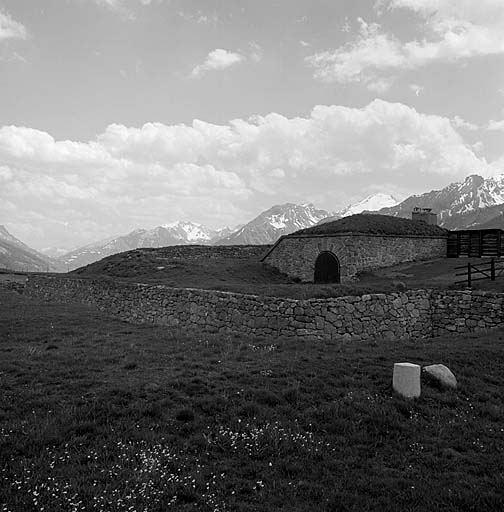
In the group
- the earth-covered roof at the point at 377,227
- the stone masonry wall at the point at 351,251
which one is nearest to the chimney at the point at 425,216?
the earth-covered roof at the point at 377,227

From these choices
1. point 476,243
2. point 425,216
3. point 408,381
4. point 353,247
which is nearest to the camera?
point 408,381

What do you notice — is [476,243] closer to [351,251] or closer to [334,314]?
[351,251]

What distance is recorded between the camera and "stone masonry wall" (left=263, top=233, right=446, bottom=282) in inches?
1081

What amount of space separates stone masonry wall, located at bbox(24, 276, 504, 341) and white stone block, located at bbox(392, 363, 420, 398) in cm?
642

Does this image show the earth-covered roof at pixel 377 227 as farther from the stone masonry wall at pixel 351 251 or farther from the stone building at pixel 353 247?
the stone masonry wall at pixel 351 251

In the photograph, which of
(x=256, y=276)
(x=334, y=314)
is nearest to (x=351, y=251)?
(x=256, y=276)

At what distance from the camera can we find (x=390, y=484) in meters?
5.46

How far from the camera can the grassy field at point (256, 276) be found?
664 inches

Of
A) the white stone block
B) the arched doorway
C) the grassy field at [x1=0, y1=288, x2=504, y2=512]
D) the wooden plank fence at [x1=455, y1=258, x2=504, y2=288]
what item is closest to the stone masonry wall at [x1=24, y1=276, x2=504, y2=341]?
the wooden plank fence at [x1=455, y1=258, x2=504, y2=288]

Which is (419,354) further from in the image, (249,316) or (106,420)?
(106,420)

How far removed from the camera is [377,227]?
2916 centimetres

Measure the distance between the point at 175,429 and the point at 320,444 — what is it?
2.32 m

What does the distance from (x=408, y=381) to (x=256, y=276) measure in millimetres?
21973

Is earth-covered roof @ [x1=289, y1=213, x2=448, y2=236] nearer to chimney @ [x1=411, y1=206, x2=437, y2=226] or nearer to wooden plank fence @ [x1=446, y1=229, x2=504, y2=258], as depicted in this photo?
wooden plank fence @ [x1=446, y1=229, x2=504, y2=258]
